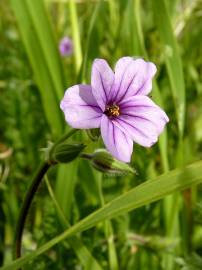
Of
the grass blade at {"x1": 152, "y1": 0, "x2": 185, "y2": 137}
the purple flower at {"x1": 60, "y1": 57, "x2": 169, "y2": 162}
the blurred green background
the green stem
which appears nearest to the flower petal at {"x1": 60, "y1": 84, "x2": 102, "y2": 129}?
the purple flower at {"x1": 60, "y1": 57, "x2": 169, "y2": 162}

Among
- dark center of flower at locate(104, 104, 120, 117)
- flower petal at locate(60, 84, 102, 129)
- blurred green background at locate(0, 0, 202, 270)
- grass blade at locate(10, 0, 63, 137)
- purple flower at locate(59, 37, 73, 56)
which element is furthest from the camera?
purple flower at locate(59, 37, 73, 56)

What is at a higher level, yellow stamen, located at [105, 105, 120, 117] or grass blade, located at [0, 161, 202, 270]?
yellow stamen, located at [105, 105, 120, 117]

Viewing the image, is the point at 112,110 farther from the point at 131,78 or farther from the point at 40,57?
the point at 40,57

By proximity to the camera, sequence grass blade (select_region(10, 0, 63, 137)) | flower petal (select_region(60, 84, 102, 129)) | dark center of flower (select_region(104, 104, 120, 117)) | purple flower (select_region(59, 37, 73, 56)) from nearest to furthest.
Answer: flower petal (select_region(60, 84, 102, 129)) → dark center of flower (select_region(104, 104, 120, 117)) → grass blade (select_region(10, 0, 63, 137)) → purple flower (select_region(59, 37, 73, 56))

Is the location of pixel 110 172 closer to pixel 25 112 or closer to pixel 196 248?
pixel 196 248

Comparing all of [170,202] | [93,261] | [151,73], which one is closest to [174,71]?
[170,202]

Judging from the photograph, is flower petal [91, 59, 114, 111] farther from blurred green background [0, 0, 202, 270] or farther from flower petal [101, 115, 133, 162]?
blurred green background [0, 0, 202, 270]

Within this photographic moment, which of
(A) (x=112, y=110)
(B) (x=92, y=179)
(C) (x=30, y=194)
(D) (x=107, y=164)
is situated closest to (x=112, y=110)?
(A) (x=112, y=110)

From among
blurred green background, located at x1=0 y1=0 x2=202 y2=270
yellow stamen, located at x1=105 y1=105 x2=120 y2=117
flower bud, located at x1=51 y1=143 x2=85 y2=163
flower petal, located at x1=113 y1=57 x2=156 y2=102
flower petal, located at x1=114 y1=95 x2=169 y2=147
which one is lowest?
blurred green background, located at x1=0 y1=0 x2=202 y2=270
